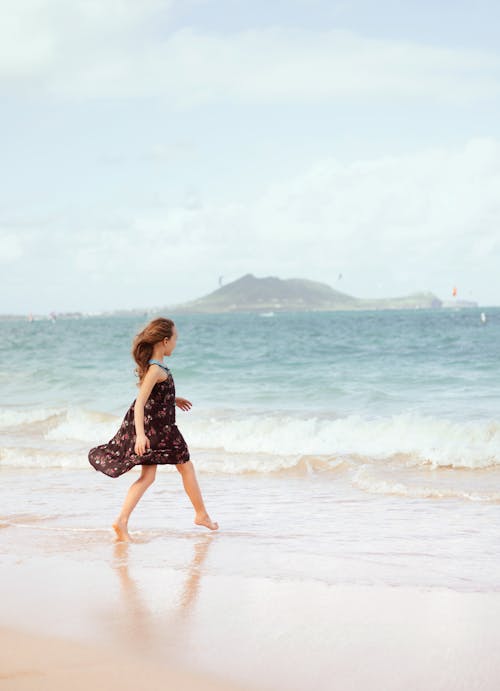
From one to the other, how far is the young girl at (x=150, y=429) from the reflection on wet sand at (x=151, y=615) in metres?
0.93

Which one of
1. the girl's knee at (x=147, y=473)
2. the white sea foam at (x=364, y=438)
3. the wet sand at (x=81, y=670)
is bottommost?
the white sea foam at (x=364, y=438)

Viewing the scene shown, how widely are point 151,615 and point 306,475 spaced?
5.22 meters

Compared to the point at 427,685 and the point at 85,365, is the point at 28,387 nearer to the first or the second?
the point at 85,365

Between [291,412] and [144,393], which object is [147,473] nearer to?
[144,393]

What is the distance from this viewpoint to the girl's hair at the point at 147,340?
5.91 m

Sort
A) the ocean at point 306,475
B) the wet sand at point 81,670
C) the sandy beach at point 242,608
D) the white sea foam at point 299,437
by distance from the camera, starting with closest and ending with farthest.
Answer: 1. the wet sand at point 81,670
2. the sandy beach at point 242,608
3. the ocean at point 306,475
4. the white sea foam at point 299,437

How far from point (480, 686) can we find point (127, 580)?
2194 mm

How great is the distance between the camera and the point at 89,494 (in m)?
8.02

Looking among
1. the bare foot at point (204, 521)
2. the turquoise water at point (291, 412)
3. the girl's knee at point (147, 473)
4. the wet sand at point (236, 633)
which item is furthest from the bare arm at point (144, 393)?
the turquoise water at point (291, 412)

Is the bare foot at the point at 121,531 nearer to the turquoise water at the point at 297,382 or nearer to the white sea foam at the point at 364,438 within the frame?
the white sea foam at the point at 364,438

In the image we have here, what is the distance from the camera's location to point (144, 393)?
19.2 feet

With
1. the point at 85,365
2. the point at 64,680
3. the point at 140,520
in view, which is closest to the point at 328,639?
the point at 64,680

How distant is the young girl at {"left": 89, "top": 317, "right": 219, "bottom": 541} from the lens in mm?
5887

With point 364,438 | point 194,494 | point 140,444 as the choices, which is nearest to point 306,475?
point 364,438
